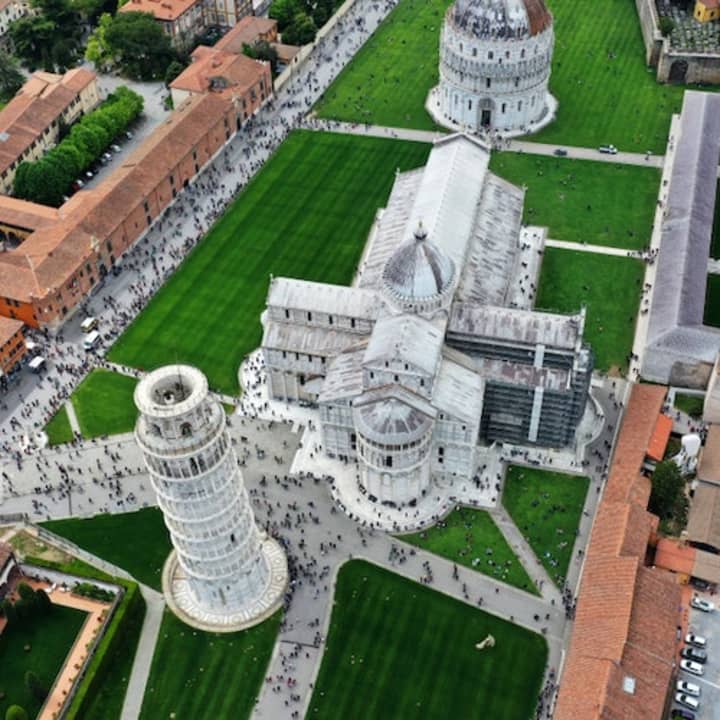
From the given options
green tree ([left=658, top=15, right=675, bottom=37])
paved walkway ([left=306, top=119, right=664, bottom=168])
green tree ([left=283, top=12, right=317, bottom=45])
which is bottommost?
paved walkway ([left=306, top=119, right=664, bottom=168])

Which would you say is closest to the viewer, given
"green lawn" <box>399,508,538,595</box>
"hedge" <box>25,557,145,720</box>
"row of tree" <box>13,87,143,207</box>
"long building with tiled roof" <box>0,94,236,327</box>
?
"hedge" <box>25,557,145,720</box>

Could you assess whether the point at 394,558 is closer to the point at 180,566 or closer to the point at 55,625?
the point at 180,566

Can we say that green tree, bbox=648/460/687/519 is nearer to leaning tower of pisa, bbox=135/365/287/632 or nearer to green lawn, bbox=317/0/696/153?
leaning tower of pisa, bbox=135/365/287/632

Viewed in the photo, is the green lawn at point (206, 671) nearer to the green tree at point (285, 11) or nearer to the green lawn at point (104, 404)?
the green lawn at point (104, 404)

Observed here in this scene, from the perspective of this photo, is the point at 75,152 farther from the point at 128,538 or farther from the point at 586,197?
the point at 586,197

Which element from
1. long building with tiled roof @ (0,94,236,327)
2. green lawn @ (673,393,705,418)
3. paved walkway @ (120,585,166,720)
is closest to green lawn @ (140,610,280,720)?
paved walkway @ (120,585,166,720)

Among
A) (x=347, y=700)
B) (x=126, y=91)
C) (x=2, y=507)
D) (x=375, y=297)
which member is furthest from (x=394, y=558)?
(x=126, y=91)

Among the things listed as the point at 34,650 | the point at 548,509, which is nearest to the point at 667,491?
the point at 548,509

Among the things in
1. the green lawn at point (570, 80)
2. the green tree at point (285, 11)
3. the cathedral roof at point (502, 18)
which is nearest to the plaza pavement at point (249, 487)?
the green lawn at point (570, 80)
